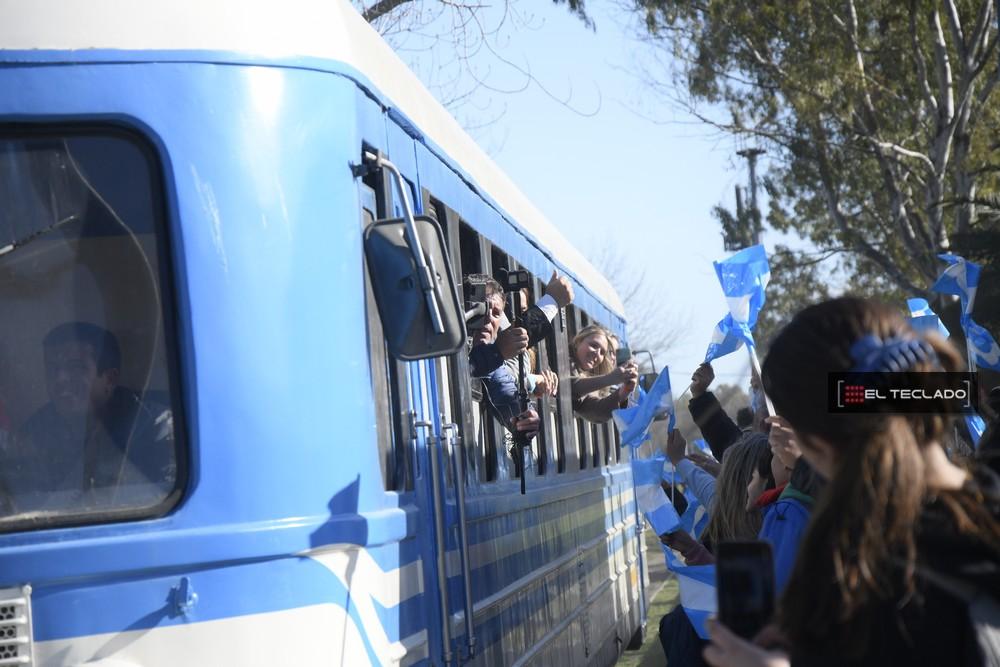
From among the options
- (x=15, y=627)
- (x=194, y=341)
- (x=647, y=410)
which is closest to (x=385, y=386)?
(x=194, y=341)

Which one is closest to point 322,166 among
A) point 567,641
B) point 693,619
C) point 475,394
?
point 475,394

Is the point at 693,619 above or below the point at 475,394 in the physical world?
below

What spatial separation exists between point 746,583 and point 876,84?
61.0 feet

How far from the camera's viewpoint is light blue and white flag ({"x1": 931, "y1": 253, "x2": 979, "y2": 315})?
26.0ft

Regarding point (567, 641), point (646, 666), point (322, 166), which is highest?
point (322, 166)

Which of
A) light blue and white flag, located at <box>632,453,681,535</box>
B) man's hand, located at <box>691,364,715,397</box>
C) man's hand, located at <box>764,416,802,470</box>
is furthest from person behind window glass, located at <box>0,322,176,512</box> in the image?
man's hand, located at <box>691,364,715,397</box>

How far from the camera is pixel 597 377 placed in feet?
28.7

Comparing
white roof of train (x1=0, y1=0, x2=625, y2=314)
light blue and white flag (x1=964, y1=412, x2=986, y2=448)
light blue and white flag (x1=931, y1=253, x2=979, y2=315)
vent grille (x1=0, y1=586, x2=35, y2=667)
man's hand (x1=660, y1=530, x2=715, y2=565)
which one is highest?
white roof of train (x1=0, y1=0, x2=625, y2=314)

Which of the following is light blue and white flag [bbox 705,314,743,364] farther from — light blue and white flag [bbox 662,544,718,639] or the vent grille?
the vent grille

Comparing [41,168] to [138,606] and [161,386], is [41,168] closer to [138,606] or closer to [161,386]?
[161,386]

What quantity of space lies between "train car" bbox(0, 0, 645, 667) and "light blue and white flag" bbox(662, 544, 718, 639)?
1758mm

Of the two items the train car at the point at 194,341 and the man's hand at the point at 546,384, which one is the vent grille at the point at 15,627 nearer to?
the train car at the point at 194,341

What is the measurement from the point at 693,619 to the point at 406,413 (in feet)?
5.86

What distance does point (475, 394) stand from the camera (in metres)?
5.81
